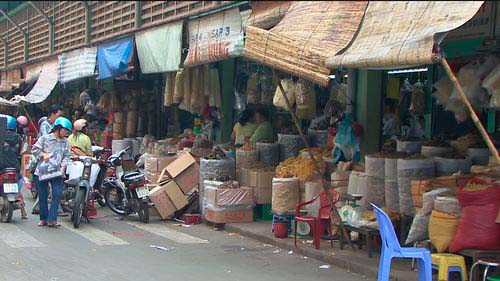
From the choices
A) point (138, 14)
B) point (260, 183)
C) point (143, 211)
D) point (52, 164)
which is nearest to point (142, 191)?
point (143, 211)

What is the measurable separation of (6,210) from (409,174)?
6604mm

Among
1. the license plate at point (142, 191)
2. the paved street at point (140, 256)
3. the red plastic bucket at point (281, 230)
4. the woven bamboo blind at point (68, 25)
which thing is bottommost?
the paved street at point (140, 256)

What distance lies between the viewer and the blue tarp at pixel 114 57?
1512cm

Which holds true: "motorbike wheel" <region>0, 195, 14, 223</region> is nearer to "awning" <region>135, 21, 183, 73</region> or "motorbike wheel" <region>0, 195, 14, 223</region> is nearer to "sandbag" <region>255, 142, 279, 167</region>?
"awning" <region>135, 21, 183, 73</region>

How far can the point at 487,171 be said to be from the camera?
757 cm

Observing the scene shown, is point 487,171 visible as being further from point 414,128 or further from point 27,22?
point 27,22

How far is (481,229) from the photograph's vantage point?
22.7 feet

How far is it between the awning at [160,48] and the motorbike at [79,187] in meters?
2.36


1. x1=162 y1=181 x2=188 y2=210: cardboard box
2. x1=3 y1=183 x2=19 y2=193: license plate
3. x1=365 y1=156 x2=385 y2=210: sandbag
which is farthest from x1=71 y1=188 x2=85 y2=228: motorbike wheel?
x1=365 y1=156 x2=385 y2=210: sandbag

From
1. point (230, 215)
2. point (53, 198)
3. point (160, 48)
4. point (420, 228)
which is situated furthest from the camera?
point (160, 48)

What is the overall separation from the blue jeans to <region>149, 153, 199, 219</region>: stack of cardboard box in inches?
69.7

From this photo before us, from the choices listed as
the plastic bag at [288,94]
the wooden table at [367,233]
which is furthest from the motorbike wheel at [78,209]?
the wooden table at [367,233]

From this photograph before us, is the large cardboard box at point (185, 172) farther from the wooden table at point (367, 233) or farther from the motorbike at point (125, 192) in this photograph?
the wooden table at point (367, 233)

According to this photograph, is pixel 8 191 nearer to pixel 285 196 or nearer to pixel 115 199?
pixel 115 199
